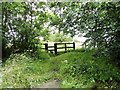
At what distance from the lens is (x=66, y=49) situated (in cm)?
612

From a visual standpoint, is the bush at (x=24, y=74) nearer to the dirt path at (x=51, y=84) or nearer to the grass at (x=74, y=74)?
the grass at (x=74, y=74)

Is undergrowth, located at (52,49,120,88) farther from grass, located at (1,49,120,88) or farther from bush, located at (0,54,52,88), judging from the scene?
bush, located at (0,54,52,88)

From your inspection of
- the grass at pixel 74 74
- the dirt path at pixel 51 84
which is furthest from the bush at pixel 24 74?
the dirt path at pixel 51 84

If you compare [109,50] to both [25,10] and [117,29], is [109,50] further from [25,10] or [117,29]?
[25,10]

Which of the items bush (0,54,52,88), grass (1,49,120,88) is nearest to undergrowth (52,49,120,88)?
grass (1,49,120,88)

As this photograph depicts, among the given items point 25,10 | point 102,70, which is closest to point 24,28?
point 25,10

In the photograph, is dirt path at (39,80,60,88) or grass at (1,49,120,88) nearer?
grass at (1,49,120,88)

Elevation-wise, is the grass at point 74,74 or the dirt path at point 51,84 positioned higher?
the grass at point 74,74

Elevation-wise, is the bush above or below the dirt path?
above

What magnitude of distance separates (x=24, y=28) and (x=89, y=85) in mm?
2590

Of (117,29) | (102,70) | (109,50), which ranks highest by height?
(117,29)

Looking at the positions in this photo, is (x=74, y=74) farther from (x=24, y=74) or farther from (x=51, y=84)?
(x=24, y=74)

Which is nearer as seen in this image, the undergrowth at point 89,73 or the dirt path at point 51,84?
the undergrowth at point 89,73

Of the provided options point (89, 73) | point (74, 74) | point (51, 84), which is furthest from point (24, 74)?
point (89, 73)
